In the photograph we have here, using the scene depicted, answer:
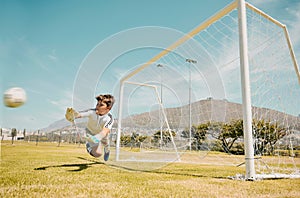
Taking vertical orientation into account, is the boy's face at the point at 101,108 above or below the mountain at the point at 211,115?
below

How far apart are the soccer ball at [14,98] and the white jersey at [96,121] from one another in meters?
1.60

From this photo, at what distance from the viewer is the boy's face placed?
646 centimetres

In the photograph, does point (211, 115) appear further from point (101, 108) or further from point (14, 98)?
point (14, 98)

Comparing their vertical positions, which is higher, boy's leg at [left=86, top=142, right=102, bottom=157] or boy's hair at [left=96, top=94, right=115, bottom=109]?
boy's hair at [left=96, top=94, right=115, bottom=109]

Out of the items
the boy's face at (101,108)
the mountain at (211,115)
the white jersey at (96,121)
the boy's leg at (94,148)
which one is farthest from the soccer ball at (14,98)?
the mountain at (211,115)

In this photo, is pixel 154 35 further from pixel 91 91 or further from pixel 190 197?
pixel 190 197

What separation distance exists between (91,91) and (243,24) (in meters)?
4.87

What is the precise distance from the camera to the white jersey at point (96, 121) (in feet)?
20.6

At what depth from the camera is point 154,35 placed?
303 inches

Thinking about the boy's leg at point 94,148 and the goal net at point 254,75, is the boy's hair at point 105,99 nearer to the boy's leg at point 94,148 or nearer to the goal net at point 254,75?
the boy's leg at point 94,148

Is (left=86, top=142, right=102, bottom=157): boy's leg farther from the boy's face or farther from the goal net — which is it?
the goal net

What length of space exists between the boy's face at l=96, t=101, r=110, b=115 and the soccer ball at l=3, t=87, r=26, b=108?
1835mm

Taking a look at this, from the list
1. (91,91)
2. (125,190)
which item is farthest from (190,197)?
(91,91)

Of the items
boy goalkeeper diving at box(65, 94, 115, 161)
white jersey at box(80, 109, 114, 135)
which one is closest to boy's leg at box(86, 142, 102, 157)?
boy goalkeeper diving at box(65, 94, 115, 161)
